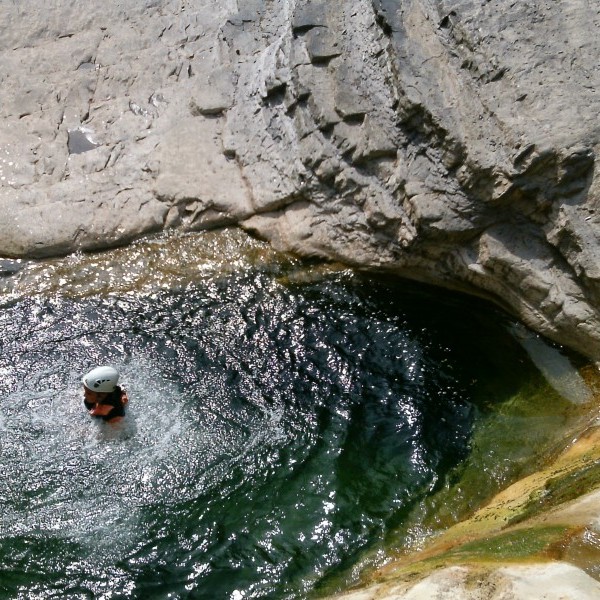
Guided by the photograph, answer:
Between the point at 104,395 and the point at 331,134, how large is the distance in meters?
3.99

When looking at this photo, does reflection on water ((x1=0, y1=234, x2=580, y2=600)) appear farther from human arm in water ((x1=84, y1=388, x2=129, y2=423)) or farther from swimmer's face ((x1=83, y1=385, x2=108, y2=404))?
swimmer's face ((x1=83, y1=385, x2=108, y2=404))

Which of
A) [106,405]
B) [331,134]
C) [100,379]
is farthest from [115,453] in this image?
[331,134]

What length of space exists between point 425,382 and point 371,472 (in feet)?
4.27

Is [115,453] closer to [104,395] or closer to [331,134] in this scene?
[104,395]

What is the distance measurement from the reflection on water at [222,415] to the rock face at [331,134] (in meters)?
0.55

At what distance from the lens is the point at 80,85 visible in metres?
9.83

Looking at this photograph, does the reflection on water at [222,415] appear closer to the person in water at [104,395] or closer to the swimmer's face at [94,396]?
the person in water at [104,395]

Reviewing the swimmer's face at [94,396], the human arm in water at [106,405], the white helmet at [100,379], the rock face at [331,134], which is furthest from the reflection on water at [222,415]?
the rock face at [331,134]

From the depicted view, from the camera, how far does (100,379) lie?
6656 millimetres

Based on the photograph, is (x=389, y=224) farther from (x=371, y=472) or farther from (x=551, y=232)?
(x=371, y=472)

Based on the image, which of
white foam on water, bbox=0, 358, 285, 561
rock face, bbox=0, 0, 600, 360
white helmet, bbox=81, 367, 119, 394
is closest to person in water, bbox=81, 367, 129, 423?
white helmet, bbox=81, 367, 119, 394

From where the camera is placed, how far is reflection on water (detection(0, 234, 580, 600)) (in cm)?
586

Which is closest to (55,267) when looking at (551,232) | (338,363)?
(338,363)

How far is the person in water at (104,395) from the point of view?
666 centimetres
